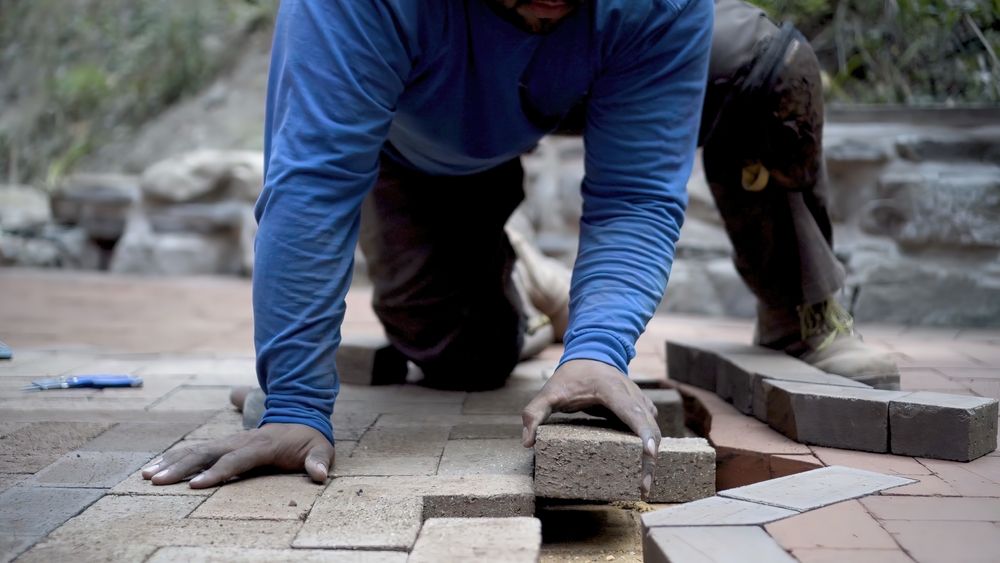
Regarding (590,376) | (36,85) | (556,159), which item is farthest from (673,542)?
(36,85)

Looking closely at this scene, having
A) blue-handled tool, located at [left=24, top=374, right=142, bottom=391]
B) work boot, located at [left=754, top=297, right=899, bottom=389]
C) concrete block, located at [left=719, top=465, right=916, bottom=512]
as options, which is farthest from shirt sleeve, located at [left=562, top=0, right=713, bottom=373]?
blue-handled tool, located at [left=24, top=374, right=142, bottom=391]

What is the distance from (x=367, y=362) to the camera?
2.96 metres

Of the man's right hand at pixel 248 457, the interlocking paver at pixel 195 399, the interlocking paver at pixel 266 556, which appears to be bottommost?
the interlocking paver at pixel 195 399

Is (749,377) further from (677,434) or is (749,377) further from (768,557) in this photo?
(768,557)

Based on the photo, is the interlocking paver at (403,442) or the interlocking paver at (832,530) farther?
the interlocking paver at (403,442)

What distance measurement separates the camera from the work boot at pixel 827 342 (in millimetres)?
2652

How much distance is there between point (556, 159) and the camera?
536 cm

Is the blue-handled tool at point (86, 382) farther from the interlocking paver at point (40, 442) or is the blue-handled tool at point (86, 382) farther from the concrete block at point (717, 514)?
the concrete block at point (717, 514)

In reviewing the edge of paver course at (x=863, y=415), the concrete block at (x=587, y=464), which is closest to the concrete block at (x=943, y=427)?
the edge of paver course at (x=863, y=415)

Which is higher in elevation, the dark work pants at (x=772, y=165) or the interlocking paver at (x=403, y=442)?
the dark work pants at (x=772, y=165)

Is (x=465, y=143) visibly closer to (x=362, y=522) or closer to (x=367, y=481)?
(x=367, y=481)

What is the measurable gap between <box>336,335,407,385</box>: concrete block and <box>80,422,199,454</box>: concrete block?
64cm

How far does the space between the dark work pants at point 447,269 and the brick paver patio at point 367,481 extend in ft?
0.34

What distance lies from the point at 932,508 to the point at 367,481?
39.1 inches
